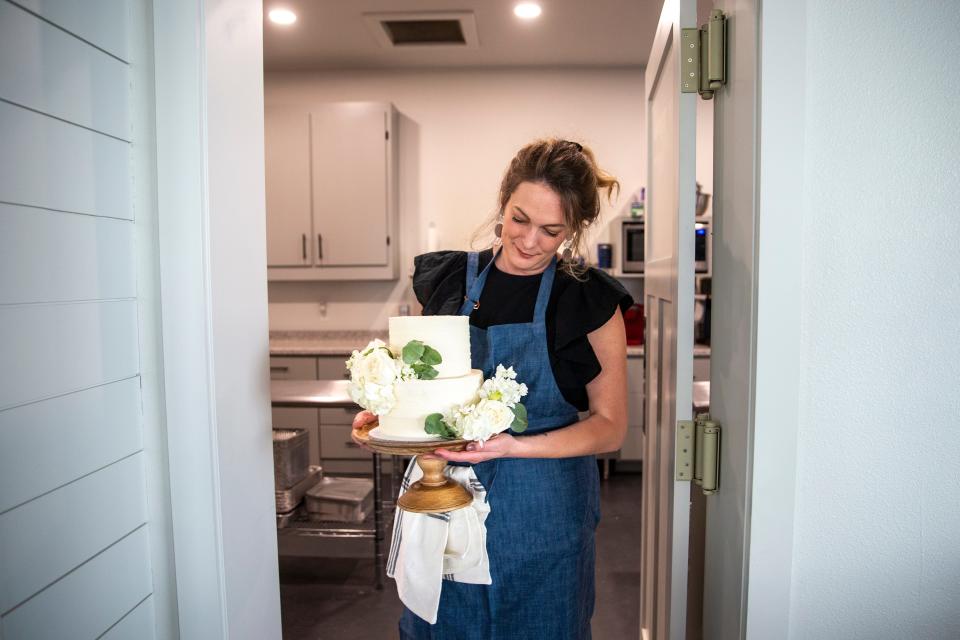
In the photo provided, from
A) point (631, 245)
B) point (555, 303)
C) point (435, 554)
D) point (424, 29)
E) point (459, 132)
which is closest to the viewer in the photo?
point (435, 554)

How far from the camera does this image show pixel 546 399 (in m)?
1.41

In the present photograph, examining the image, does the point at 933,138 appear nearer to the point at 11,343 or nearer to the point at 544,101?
the point at 11,343

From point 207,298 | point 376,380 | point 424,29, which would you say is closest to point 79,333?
point 207,298

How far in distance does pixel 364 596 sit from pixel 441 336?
1998 mm

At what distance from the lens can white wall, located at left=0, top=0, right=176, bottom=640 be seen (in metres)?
0.79

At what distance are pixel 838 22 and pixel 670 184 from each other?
0.46 metres

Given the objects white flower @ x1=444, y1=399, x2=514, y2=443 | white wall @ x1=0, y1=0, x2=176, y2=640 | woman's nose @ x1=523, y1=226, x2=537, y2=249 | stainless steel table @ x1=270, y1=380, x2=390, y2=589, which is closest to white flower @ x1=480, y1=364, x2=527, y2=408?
white flower @ x1=444, y1=399, x2=514, y2=443

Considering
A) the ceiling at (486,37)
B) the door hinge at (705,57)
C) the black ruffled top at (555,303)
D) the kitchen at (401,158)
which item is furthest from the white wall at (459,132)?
the door hinge at (705,57)

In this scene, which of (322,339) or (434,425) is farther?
(322,339)

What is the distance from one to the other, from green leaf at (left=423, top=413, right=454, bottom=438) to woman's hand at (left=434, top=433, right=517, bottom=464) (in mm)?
28

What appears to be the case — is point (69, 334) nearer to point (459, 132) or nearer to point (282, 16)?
point (282, 16)

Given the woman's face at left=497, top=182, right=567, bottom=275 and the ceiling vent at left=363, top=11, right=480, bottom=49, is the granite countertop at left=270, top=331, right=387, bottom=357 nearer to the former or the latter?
the ceiling vent at left=363, top=11, right=480, bottom=49

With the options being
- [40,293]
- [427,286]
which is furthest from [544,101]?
[40,293]

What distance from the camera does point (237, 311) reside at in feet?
3.46
